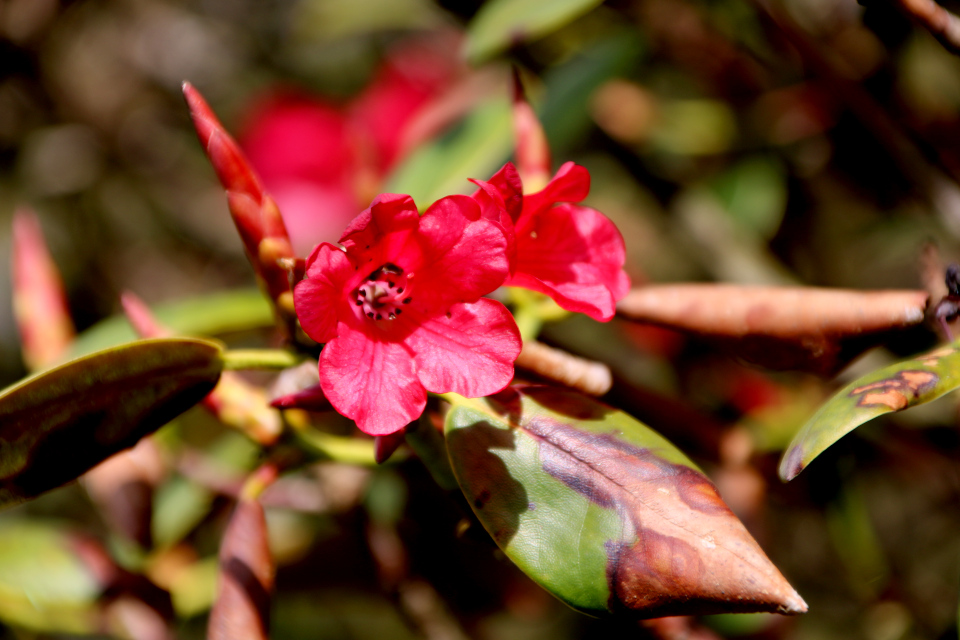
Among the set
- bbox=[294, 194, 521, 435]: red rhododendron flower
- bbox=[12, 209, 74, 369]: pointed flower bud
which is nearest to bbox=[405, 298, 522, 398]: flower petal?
bbox=[294, 194, 521, 435]: red rhododendron flower

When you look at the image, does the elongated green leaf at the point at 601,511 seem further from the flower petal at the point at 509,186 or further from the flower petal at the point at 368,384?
the flower petal at the point at 509,186

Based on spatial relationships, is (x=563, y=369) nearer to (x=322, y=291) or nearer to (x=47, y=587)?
(x=322, y=291)

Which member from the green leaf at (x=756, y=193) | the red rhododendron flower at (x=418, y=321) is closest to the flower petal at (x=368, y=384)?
the red rhododendron flower at (x=418, y=321)

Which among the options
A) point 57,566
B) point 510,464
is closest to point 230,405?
point 510,464

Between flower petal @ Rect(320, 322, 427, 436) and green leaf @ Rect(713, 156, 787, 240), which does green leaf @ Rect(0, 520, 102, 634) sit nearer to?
flower petal @ Rect(320, 322, 427, 436)

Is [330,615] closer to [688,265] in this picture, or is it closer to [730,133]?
[688,265]
